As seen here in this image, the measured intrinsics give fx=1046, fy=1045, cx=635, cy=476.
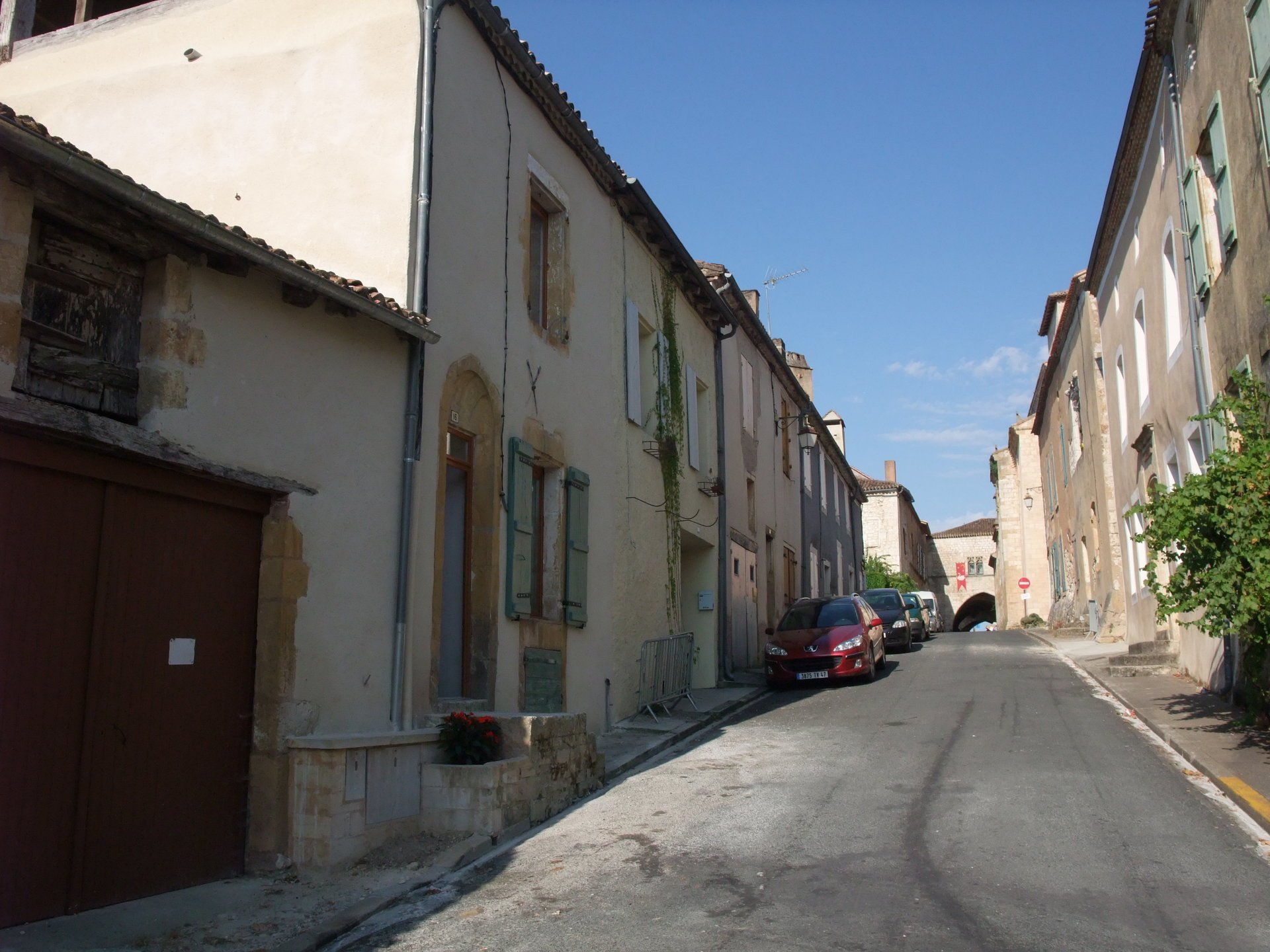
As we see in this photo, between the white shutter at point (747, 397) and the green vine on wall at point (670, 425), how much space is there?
4.25 m

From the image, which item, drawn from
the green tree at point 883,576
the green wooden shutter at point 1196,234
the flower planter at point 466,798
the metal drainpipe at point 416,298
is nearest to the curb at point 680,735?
the flower planter at point 466,798

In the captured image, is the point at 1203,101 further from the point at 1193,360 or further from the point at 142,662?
the point at 142,662

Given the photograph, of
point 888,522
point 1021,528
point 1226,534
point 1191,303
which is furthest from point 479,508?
point 888,522

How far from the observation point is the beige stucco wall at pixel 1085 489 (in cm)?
2283

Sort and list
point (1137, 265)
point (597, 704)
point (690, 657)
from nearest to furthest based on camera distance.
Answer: point (597, 704), point (690, 657), point (1137, 265)

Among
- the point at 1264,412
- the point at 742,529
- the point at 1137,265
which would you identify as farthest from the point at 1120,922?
the point at 742,529

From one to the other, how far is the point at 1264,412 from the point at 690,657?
7663 millimetres

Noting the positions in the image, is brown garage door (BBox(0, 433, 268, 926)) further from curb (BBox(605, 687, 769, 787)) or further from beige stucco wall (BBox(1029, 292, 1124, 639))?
beige stucco wall (BBox(1029, 292, 1124, 639))

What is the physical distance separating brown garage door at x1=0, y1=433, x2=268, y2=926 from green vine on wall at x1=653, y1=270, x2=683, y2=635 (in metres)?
8.64

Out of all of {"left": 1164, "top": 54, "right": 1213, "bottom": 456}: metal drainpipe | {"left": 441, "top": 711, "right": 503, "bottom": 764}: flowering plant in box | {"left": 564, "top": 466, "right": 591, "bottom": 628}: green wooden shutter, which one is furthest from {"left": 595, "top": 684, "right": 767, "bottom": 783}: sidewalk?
{"left": 1164, "top": 54, "right": 1213, "bottom": 456}: metal drainpipe

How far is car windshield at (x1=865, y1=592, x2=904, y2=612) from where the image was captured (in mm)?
23448

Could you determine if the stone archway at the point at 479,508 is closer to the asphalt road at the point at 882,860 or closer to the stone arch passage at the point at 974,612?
the asphalt road at the point at 882,860

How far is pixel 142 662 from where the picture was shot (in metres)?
5.98

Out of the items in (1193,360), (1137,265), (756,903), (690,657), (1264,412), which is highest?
(1137,265)
